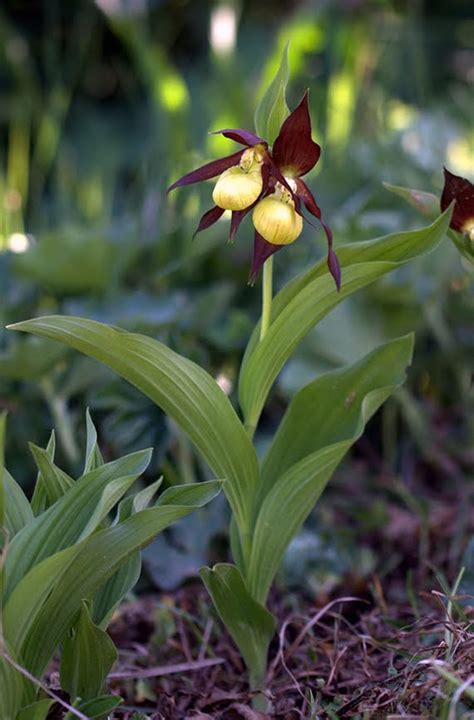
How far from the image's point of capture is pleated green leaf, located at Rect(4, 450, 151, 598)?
69 cm

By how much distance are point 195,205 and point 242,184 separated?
3.90ft

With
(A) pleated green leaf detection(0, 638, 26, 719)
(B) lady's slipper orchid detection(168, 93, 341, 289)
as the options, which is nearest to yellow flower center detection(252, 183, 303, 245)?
(B) lady's slipper orchid detection(168, 93, 341, 289)

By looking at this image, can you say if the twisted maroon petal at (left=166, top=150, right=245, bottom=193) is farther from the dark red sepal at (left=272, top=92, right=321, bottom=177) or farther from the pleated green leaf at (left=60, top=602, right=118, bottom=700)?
the pleated green leaf at (left=60, top=602, right=118, bottom=700)

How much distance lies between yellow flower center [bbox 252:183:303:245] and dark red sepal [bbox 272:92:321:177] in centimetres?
3

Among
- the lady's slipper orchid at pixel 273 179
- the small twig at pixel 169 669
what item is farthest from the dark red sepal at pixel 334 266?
the small twig at pixel 169 669

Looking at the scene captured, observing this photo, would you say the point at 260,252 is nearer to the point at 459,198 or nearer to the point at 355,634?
the point at 459,198

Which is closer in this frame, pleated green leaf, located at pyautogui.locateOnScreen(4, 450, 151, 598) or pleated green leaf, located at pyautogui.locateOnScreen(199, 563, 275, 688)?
pleated green leaf, located at pyautogui.locateOnScreen(4, 450, 151, 598)

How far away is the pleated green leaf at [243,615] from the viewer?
0.83 metres

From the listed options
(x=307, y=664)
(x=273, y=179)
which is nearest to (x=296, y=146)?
(x=273, y=179)

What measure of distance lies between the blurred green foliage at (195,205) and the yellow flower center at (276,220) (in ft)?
1.31

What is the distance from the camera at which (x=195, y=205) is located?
1908mm

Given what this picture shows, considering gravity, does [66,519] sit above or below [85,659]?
above

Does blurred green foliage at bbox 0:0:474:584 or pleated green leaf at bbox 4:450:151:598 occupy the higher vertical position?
blurred green foliage at bbox 0:0:474:584

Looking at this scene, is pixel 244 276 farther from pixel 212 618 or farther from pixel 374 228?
pixel 212 618
